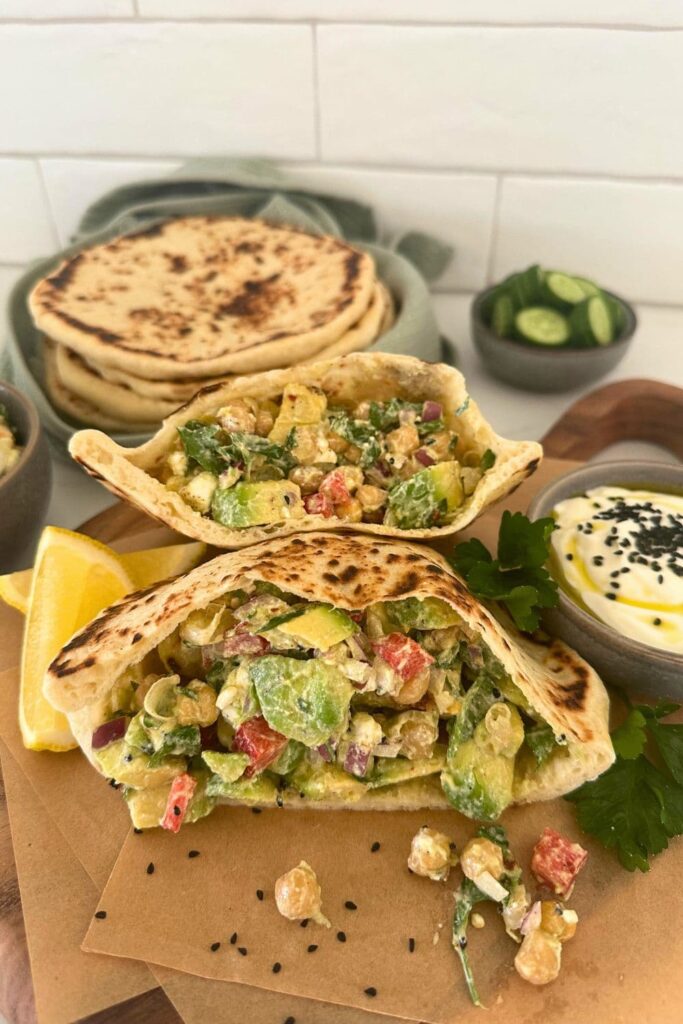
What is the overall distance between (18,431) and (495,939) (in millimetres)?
2131

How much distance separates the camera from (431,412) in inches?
98.9

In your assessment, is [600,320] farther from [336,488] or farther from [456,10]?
[336,488]

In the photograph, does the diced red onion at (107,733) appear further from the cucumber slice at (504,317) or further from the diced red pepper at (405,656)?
the cucumber slice at (504,317)

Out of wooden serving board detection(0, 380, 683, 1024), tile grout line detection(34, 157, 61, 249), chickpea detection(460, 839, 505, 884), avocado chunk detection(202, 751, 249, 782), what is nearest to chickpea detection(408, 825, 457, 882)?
chickpea detection(460, 839, 505, 884)

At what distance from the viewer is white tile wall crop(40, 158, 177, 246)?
14.1 ft

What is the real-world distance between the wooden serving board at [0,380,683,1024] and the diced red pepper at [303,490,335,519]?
686 millimetres

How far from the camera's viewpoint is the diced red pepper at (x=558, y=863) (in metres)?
1.89

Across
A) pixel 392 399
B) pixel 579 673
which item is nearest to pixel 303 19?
pixel 392 399

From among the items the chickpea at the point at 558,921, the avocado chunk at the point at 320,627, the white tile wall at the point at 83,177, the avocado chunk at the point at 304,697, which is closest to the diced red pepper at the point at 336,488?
the avocado chunk at the point at 320,627

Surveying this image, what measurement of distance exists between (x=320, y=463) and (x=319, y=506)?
14cm

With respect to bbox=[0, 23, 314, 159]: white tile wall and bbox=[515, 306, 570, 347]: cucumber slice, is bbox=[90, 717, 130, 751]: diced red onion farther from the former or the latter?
bbox=[0, 23, 314, 159]: white tile wall

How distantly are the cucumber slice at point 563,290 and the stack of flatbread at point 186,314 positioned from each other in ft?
2.56

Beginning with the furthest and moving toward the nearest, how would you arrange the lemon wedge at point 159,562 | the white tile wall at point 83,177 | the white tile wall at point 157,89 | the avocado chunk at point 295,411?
the white tile wall at point 83,177 < the white tile wall at point 157,89 < the lemon wedge at point 159,562 < the avocado chunk at point 295,411

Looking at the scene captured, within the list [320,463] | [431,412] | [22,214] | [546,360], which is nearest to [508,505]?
[431,412]
